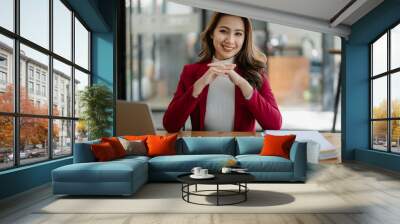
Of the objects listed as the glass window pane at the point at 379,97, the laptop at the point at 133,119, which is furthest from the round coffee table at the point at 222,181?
the glass window pane at the point at 379,97

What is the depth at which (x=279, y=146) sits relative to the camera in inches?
239

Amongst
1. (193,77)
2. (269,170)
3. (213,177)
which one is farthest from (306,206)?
(193,77)

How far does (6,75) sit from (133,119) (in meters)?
3.43

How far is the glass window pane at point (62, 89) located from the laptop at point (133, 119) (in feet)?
3.71

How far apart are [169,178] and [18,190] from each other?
187cm

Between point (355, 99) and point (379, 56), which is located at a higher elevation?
point (379, 56)

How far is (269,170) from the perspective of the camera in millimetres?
5750

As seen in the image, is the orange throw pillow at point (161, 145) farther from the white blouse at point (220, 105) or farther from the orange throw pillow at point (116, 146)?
the white blouse at point (220, 105)

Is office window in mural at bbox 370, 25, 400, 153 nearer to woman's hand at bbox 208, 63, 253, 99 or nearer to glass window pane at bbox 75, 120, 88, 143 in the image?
woman's hand at bbox 208, 63, 253, 99

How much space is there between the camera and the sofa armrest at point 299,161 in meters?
5.77

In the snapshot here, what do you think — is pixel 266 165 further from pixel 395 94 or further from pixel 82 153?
pixel 395 94

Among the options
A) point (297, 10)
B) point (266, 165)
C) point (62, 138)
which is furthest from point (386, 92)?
point (62, 138)

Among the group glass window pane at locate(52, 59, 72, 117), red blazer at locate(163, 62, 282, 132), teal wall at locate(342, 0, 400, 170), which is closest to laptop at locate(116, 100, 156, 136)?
red blazer at locate(163, 62, 282, 132)

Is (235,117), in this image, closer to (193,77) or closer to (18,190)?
(193,77)
